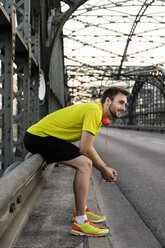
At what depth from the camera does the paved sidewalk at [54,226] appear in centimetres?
296

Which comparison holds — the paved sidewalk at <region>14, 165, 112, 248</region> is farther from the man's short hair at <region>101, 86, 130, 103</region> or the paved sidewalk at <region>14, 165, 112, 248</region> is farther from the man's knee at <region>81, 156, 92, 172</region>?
the man's short hair at <region>101, 86, 130, 103</region>

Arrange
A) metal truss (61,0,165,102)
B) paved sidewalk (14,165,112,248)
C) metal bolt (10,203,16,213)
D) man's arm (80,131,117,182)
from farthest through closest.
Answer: metal truss (61,0,165,102) → man's arm (80,131,117,182) → paved sidewalk (14,165,112,248) → metal bolt (10,203,16,213)

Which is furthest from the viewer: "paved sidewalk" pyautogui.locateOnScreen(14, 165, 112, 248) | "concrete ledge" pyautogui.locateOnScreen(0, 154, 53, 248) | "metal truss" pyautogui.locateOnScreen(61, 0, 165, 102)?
"metal truss" pyautogui.locateOnScreen(61, 0, 165, 102)

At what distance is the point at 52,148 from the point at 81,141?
507 millimetres

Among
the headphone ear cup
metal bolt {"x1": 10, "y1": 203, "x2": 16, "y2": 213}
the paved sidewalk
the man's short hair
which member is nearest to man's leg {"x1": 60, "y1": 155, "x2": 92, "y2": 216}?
the paved sidewalk

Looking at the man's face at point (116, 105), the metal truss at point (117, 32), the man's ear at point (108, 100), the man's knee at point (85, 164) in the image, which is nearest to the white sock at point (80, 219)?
the man's knee at point (85, 164)

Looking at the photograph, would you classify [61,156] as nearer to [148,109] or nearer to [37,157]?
[37,157]

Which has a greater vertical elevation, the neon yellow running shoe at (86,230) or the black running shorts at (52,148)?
the black running shorts at (52,148)

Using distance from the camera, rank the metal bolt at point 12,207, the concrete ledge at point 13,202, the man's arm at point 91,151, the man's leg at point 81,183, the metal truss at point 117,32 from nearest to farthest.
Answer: the concrete ledge at point 13,202
the metal bolt at point 12,207
the man's arm at point 91,151
the man's leg at point 81,183
the metal truss at point 117,32

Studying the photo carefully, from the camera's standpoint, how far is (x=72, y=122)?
3473 mm

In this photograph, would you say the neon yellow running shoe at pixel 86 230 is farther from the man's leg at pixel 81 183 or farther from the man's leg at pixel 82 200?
the man's leg at pixel 81 183

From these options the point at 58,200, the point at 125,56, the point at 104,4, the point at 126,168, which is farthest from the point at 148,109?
the point at 58,200

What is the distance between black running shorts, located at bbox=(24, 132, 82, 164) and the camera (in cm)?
351

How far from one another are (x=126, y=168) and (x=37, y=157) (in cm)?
516
